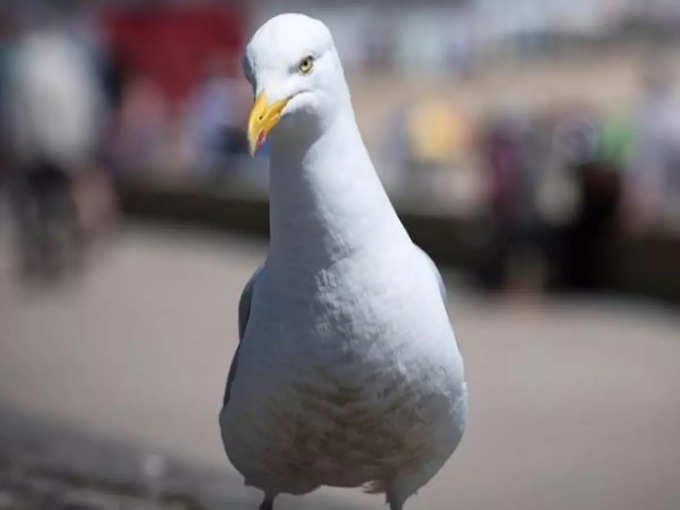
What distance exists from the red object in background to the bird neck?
23.2m

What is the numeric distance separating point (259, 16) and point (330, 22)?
1028 cm

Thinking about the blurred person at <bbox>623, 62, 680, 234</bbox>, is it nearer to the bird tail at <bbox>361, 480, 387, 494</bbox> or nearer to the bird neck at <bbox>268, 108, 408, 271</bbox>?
the bird tail at <bbox>361, 480, 387, 494</bbox>

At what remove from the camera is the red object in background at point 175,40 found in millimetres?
26953

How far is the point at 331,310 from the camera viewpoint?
11.7 feet

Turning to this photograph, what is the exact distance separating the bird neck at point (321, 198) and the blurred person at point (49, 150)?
9.28 meters

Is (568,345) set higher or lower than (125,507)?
lower

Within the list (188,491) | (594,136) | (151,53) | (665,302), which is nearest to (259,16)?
(151,53)

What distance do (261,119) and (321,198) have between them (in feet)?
1.06

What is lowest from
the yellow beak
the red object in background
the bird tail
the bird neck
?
the red object in background

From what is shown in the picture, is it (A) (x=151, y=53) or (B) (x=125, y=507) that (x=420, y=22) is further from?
(B) (x=125, y=507)

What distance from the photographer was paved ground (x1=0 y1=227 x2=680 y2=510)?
278 inches

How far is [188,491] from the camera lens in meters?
5.43

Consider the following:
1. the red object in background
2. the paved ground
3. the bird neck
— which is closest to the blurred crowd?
the paved ground

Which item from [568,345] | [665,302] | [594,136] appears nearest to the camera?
[568,345]
